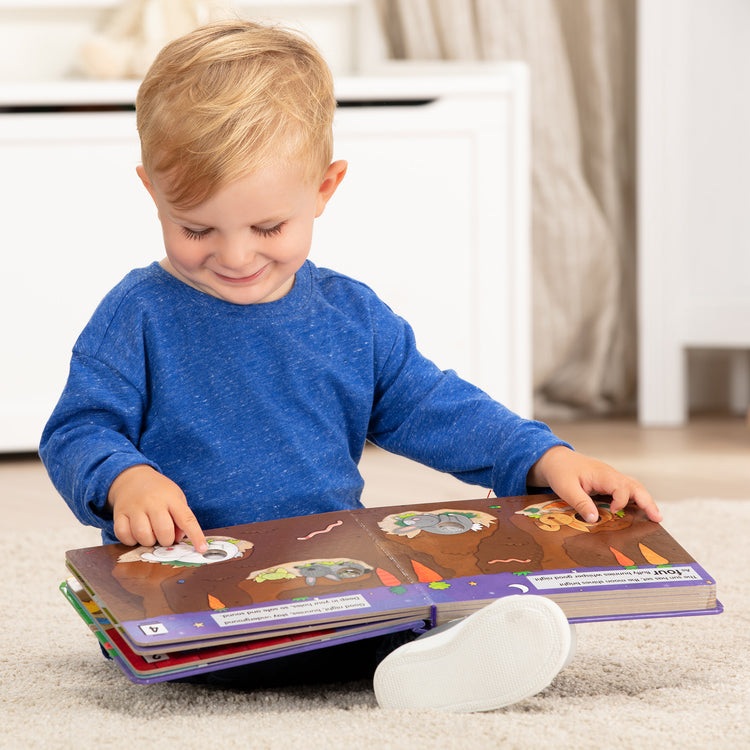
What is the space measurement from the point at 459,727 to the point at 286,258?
13.2 inches

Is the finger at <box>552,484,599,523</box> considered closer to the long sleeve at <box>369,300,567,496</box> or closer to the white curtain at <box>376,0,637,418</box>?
the long sleeve at <box>369,300,567,496</box>

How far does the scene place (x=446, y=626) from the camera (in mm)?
615

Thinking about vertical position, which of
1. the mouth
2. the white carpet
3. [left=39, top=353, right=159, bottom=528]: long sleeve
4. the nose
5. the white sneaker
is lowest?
the white carpet

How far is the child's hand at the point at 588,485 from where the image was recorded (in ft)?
2.42

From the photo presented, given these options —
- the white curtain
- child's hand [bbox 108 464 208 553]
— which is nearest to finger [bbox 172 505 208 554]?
child's hand [bbox 108 464 208 553]

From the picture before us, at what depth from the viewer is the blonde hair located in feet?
2.26

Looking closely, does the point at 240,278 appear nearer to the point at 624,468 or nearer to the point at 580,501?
the point at 580,501

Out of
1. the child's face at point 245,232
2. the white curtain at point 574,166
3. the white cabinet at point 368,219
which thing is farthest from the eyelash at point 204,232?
the white curtain at point 574,166

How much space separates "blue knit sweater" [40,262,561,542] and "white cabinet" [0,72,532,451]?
858 mm

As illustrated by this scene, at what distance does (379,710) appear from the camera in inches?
23.0

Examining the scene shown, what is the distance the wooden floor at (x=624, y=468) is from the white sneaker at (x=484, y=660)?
73 cm

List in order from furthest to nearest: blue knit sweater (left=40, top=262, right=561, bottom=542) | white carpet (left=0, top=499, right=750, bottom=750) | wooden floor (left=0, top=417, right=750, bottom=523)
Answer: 1. wooden floor (left=0, top=417, right=750, bottom=523)
2. blue knit sweater (left=40, top=262, right=561, bottom=542)
3. white carpet (left=0, top=499, right=750, bottom=750)

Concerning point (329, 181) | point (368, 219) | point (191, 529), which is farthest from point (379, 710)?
point (368, 219)

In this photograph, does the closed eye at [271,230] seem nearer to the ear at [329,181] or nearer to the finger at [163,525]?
the ear at [329,181]
